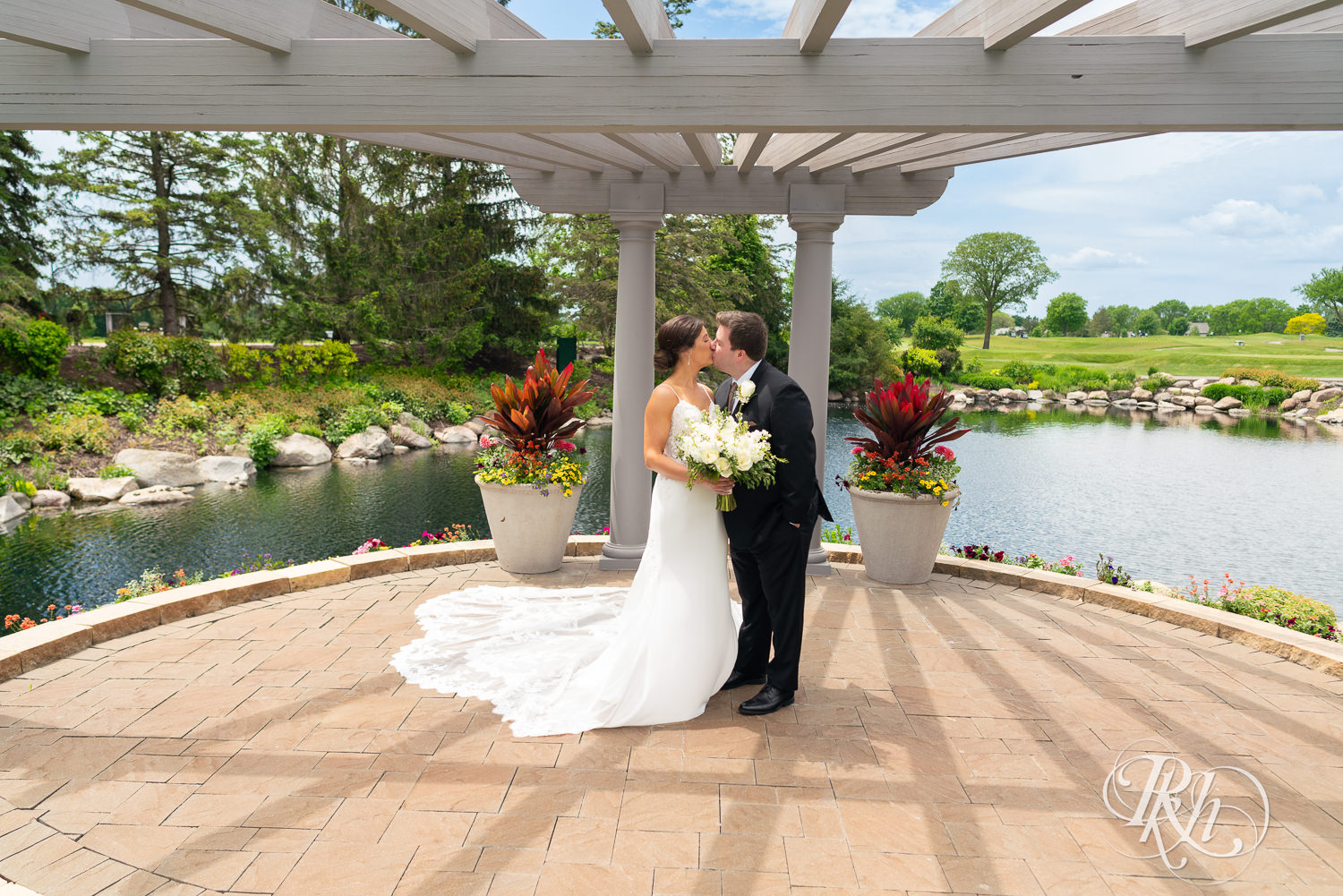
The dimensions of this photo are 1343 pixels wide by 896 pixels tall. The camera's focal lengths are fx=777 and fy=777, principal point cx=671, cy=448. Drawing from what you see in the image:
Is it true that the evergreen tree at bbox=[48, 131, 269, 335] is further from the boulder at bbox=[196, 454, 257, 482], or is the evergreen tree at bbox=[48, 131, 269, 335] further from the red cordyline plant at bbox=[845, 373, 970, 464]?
the red cordyline plant at bbox=[845, 373, 970, 464]

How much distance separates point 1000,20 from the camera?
9.59ft

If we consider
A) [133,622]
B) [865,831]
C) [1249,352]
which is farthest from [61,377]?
[1249,352]

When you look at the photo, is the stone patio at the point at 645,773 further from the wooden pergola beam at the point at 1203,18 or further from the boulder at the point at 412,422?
the boulder at the point at 412,422

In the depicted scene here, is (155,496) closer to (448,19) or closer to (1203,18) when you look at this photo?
(448,19)

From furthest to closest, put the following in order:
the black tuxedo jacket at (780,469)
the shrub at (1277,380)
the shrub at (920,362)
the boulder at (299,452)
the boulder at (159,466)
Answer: the shrub at (920,362), the shrub at (1277,380), the boulder at (299,452), the boulder at (159,466), the black tuxedo jacket at (780,469)

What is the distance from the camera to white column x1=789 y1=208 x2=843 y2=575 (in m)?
6.27

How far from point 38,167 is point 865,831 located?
2422cm

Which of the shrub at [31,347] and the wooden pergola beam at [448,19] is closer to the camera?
the wooden pergola beam at [448,19]

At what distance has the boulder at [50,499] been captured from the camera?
1243 cm

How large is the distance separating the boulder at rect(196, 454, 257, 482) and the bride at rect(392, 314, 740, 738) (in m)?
12.8

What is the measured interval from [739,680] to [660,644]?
64 cm

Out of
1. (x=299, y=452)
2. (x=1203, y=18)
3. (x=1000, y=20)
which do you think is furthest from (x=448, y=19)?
(x=299, y=452)

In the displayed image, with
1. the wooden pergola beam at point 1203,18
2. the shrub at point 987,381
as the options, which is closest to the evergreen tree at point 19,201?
the wooden pergola beam at point 1203,18

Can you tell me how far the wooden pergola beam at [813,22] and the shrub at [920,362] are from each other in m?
38.1
